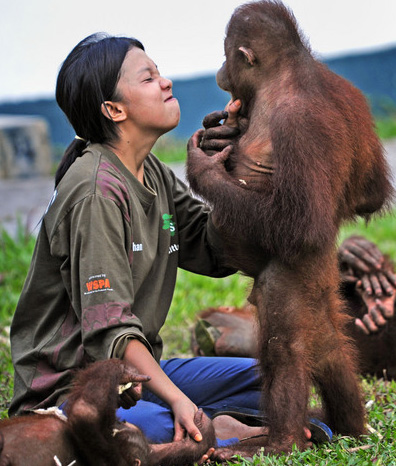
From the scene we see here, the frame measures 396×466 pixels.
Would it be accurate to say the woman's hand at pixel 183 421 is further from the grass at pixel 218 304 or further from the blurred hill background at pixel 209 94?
the blurred hill background at pixel 209 94

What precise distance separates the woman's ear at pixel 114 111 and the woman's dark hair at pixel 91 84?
0.02 meters

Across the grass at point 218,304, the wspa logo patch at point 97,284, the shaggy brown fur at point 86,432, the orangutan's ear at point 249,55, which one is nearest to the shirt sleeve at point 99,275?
the wspa logo patch at point 97,284

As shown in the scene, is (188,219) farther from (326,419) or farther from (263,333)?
(326,419)

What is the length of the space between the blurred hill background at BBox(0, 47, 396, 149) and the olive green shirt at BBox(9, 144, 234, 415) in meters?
6.35

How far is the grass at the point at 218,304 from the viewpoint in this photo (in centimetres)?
276

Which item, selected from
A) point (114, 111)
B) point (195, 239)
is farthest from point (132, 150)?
point (195, 239)

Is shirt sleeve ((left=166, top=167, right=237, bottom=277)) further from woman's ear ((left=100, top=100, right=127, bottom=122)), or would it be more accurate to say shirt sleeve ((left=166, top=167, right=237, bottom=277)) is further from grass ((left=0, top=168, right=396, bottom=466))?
woman's ear ((left=100, top=100, right=127, bottom=122))

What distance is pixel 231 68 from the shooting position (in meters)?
3.27

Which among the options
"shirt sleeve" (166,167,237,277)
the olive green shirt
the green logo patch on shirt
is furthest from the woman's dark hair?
"shirt sleeve" (166,167,237,277)

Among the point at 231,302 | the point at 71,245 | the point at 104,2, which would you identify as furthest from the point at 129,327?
the point at 104,2

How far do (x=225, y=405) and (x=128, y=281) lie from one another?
2.95 feet

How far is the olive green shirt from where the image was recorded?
8.81 ft

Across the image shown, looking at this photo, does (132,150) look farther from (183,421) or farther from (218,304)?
(218,304)

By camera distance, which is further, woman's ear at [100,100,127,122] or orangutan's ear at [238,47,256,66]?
orangutan's ear at [238,47,256,66]
